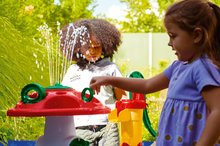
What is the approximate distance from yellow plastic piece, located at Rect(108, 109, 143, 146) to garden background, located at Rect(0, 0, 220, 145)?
0.58 m

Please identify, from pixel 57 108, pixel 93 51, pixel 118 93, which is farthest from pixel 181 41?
pixel 93 51

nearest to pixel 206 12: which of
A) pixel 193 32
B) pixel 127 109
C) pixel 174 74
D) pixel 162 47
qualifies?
pixel 193 32

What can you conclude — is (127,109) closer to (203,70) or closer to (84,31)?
(84,31)

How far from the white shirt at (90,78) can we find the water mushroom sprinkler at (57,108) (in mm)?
947

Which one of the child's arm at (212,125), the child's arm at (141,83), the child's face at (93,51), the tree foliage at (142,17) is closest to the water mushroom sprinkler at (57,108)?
the child's arm at (141,83)

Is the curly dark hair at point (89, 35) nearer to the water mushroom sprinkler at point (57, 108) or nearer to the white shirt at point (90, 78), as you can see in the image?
Result: the white shirt at point (90, 78)

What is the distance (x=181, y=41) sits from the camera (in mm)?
1897

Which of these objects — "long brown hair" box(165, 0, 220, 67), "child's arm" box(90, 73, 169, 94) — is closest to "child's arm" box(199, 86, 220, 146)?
"long brown hair" box(165, 0, 220, 67)

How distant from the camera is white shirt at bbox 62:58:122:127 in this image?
11.5 feet

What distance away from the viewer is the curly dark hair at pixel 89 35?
12.3 ft

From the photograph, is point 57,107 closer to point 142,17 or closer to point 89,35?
point 89,35

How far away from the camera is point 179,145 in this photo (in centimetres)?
191

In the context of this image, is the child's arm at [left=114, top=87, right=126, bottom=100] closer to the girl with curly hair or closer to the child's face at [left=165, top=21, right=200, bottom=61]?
the girl with curly hair

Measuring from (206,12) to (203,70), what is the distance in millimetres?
177
